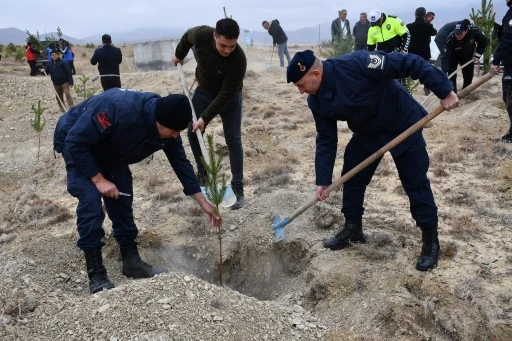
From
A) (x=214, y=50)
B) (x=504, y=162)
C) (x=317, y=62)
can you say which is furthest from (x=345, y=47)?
(x=317, y=62)

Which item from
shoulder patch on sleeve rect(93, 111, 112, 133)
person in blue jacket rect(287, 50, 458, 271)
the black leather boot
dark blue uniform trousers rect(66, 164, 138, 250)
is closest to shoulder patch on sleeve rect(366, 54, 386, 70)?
person in blue jacket rect(287, 50, 458, 271)

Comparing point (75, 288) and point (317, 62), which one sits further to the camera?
point (75, 288)

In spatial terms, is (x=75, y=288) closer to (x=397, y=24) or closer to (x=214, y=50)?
(x=214, y=50)

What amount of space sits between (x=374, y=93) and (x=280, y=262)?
174 cm

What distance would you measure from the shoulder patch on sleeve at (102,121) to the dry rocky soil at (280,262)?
1038mm

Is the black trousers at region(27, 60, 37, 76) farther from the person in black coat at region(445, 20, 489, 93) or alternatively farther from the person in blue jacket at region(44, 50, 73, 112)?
the person in black coat at region(445, 20, 489, 93)

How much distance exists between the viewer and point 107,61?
9438 millimetres

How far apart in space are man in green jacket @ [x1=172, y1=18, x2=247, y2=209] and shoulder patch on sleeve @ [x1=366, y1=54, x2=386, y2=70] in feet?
3.99

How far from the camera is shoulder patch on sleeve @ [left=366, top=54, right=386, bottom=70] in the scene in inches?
115

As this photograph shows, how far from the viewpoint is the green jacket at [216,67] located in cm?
401

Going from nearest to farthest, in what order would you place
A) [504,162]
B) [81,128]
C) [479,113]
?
[81,128]
[504,162]
[479,113]

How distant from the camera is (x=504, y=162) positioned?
534cm

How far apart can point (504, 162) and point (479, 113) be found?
2338 millimetres

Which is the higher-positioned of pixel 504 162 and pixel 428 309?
pixel 504 162
